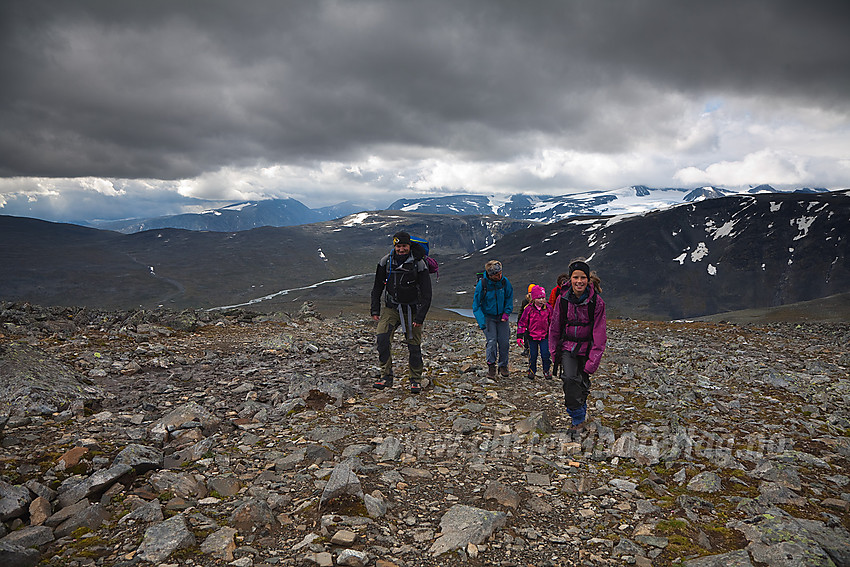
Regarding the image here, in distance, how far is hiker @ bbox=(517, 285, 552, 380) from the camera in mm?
12930

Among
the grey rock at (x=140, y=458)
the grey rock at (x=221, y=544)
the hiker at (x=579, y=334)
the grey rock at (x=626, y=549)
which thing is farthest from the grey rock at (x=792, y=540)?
the grey rock at (x=140, y=458)

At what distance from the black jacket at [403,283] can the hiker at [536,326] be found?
3.56m

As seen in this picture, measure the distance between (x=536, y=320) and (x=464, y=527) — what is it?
333 inches

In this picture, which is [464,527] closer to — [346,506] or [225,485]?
[346,506]

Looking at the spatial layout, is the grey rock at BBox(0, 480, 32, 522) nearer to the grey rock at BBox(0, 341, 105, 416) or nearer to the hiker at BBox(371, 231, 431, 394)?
the grey rock at BBox(0, 341, 105, 416)

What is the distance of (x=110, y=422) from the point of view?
8.51 m

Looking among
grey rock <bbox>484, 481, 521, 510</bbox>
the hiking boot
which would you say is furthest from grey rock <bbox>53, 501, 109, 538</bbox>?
the hiking boot

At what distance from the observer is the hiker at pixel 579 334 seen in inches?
332

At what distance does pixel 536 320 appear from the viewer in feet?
42.8

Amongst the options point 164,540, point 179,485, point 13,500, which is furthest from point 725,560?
point 13,500

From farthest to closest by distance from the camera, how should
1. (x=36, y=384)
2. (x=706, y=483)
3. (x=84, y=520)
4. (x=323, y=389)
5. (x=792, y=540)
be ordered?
(x=323, y=389) → (x=36, y=384) → (x=706, y=483) → (x=84, y=520) → (x=792, y=540)

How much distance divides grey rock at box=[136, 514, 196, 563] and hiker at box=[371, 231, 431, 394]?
6563 millimetres

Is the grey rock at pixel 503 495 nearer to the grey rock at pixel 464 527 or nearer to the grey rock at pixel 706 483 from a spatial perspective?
the grey rock at pixel 464 527

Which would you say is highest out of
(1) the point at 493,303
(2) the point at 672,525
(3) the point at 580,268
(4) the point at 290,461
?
(3) the point at 580,268
